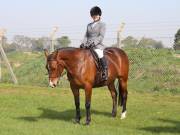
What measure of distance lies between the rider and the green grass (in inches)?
59.7

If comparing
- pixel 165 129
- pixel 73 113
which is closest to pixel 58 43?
pixel 73 113

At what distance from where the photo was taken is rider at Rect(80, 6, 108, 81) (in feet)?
36.9

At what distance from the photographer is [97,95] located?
16.8m

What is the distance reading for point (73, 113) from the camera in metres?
12.7

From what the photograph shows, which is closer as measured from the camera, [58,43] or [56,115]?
[56,115]

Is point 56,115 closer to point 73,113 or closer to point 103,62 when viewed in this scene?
point 73,113

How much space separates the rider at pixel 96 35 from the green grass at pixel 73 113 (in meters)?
1.52

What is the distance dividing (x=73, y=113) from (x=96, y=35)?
2.65 m

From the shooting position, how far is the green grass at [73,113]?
10.0m

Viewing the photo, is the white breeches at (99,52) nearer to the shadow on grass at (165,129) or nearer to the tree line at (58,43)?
the shadow on grass at (165,129)

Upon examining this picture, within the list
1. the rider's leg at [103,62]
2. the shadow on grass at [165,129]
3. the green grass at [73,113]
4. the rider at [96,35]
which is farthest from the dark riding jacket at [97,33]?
the shadow on grass at [165,129]

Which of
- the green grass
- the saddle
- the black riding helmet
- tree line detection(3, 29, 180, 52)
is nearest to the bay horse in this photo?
the saddle

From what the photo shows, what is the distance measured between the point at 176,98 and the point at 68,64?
Answer: 22.0 feet

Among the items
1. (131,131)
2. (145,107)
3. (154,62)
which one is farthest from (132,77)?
(131,131)
